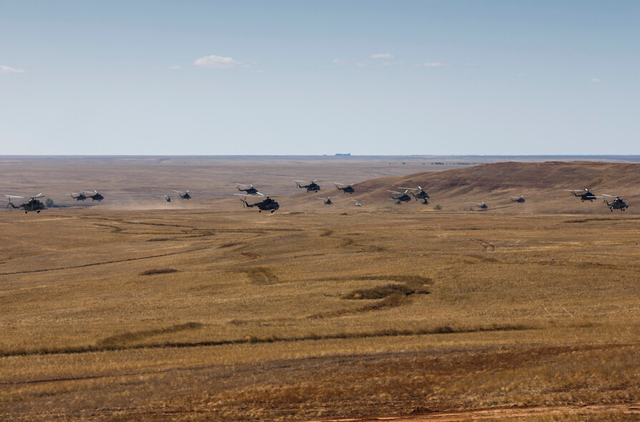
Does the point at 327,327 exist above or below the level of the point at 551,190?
below

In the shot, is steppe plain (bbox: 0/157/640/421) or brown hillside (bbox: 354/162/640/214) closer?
steppe plain (bbox: 0/157/640/421)

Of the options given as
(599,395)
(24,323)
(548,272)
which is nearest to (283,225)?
(548,272)

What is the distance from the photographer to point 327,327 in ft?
136

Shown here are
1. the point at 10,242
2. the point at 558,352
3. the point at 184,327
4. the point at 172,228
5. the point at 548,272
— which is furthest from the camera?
the point at 172,228

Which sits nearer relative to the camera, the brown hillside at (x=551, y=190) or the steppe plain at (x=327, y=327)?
the steppe plain at (x=327, y=327)

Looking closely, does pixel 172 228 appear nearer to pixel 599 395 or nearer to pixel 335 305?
pixel 335 305

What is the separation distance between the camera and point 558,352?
31.7 metres

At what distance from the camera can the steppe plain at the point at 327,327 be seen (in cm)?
2625

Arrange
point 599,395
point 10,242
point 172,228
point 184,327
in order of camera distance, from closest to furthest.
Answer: point 599,395
point 184,327
point 10,242
point 172,228

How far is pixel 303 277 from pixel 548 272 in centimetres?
2610

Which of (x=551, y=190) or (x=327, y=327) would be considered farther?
(x=551, y=190)

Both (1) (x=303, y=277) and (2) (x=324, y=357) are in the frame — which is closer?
(2) (x=324, y=357)

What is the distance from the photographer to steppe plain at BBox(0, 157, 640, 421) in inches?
1033

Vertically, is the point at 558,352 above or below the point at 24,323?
above
